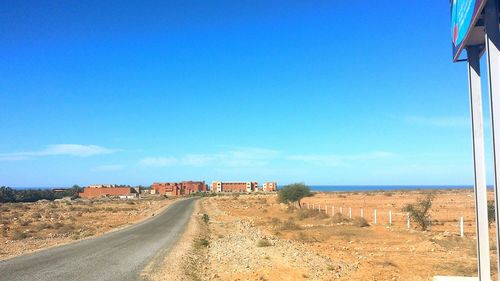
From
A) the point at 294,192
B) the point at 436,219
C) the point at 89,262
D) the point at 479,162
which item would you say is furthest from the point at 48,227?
the point at 479,162

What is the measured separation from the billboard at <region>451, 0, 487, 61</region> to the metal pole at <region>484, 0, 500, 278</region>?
0.65ft

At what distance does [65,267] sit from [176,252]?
5908 mm

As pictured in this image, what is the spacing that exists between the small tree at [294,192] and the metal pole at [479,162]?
52.9 meters

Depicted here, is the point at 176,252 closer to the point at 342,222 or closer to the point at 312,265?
the point at 312,265

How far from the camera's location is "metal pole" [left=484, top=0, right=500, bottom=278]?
642 cm

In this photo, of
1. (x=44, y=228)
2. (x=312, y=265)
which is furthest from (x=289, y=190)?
(x=312, y=265)

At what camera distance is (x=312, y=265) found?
55.5 feet

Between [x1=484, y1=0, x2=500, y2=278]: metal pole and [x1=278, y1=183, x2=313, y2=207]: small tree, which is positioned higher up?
[x1=484, y1=0, x2=500, y2=278]: metal pole

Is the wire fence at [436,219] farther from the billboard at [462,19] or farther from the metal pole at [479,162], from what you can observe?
the billboard at [462,19]

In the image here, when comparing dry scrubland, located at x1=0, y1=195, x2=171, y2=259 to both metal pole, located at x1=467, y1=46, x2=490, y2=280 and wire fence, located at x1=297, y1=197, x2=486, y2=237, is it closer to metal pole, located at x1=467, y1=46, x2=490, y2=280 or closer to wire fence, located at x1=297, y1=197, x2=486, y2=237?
metal pole, located at x1=467, y1=46, x2=490, y2=280

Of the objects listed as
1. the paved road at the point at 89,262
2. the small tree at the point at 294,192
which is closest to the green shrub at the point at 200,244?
the paved road at the point at 89,262

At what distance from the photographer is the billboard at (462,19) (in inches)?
276

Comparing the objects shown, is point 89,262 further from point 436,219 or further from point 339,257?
point 436,219

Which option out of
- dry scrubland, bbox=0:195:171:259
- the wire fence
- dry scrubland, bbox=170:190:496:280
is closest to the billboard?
dry scrubland, bbox=170:190:496:280
